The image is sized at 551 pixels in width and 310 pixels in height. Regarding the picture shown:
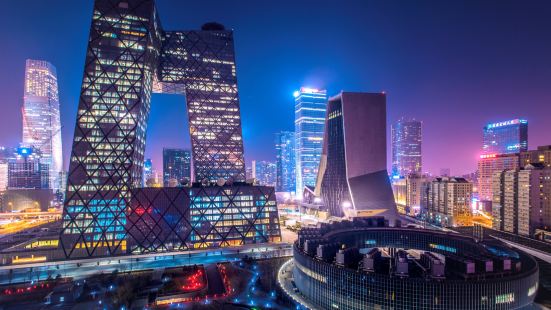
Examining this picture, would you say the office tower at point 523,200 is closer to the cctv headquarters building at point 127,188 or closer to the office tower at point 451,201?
the office tower at point 451,201

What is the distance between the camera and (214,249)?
265ft

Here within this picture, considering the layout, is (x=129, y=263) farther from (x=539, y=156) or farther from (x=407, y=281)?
(x=539, y=156)

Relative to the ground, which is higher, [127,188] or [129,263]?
[127,188]

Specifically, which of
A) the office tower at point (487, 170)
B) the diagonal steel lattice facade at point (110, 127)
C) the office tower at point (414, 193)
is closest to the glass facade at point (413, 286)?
the diagonal steel lattice facade at point (110, 127)

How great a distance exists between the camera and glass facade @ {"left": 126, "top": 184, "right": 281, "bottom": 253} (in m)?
81.0

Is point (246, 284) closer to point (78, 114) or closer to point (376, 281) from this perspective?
point (376, 281)

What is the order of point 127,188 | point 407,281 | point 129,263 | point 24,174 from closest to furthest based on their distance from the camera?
1. point 407,281
2. point 129,263
3. point 127,188
4. point 24,174

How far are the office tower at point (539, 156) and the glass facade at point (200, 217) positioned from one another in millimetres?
112372

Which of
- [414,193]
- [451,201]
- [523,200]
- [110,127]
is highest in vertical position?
[110,127]

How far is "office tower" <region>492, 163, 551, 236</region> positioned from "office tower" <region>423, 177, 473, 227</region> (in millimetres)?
17523

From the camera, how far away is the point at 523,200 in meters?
99.8

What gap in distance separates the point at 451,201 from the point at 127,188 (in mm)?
128011

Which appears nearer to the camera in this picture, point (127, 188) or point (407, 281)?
point (407, 281)

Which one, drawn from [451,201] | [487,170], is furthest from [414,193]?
[487,170]
